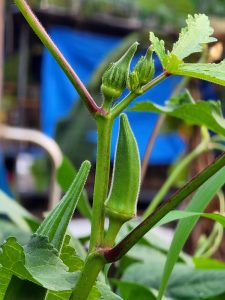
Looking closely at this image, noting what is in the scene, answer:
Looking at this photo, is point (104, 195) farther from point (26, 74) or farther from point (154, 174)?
point (26, 74)

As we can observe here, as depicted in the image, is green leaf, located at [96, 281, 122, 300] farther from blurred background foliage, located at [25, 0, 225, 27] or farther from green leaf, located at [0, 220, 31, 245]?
blurred background foliage, located at [25, 0, 225, 27]

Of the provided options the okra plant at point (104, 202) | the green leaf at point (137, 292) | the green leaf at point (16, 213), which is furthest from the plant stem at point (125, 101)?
the green leaf at point (16, 213)

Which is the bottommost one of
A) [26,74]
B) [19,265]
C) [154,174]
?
[19,265]

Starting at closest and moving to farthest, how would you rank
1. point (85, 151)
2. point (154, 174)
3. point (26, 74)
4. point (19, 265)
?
point (19, 265) → point (85, 151) → point (154, 174) → point (26, 74)

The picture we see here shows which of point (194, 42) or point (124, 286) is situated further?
point (124, 286)

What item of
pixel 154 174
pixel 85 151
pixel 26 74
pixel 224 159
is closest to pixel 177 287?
pixel 224 159

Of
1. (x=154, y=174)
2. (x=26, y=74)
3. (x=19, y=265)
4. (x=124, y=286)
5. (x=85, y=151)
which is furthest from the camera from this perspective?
(x=26, y=74)

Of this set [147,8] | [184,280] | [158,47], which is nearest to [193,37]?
[158,47]

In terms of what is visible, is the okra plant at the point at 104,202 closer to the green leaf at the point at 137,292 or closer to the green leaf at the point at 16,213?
the green leaf at the point at 137,292
